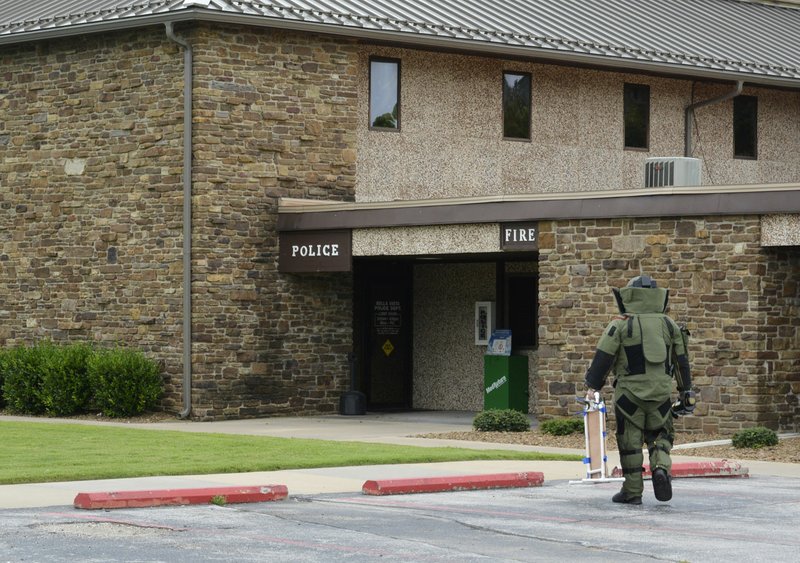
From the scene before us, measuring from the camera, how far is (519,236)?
2172 centimetres

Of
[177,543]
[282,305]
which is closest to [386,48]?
[282,305]

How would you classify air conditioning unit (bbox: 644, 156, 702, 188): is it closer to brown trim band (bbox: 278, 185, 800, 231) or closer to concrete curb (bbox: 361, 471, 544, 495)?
brown trim band (bbox: 278, 185, 800, 231)

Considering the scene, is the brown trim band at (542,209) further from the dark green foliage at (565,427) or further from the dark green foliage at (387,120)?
the dark green foliage at (565,427)

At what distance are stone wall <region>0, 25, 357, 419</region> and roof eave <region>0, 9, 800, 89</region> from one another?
458 millimetres

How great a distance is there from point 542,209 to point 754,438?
467 centimetres

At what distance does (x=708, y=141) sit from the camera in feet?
98.0

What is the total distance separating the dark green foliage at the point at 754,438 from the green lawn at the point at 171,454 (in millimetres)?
2171

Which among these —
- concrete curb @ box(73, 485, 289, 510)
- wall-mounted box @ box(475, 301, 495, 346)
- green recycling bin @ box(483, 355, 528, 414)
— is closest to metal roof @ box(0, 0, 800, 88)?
wall-mounted box @ box(475, 301, 495, 346)

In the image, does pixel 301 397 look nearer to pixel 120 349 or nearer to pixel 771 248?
pixel 120 349

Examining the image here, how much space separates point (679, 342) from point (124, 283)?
43.4 feet

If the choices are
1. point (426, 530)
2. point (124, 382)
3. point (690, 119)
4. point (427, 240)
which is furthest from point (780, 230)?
point (690, 119)

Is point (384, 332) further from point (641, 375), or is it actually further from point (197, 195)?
point (641, 375)

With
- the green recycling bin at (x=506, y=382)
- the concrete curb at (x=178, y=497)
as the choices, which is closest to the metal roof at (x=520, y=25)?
the green recycling bin at (x=506, y=382)

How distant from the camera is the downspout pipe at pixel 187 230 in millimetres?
23859
